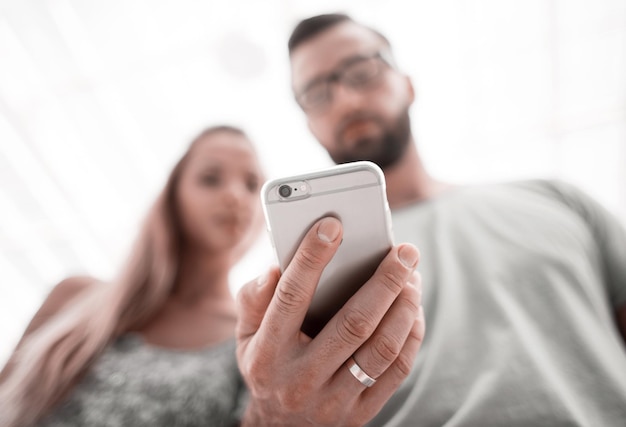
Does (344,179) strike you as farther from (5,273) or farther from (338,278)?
(5,273)

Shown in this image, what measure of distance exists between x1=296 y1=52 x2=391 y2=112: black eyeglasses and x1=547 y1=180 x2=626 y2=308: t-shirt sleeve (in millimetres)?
567

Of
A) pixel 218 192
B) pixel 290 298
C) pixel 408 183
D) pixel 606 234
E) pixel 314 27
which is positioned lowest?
pixel 606 234

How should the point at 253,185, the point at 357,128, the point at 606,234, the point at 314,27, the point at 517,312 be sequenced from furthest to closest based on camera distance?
the point at 253,185 → the point at 314,27 → the point at 357,128 → the point at 606,234 → the point at 517,312

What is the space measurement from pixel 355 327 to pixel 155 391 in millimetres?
607

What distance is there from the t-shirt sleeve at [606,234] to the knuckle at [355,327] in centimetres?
62

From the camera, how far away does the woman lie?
30.7 inches

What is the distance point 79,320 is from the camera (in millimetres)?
961

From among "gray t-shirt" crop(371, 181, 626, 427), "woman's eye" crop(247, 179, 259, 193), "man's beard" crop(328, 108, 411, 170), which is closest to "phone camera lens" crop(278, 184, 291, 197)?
"gray t-shirt" crop(371, 181, 626, 427)

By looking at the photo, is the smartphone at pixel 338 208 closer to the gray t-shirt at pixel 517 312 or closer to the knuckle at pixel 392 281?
the knuckle at pixel 392 281

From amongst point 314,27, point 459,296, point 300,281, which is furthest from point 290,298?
point 314,27

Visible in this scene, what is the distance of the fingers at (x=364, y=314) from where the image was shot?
438mm

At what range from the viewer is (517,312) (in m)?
0.66

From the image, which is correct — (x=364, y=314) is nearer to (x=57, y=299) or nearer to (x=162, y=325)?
(x=162, y=325)

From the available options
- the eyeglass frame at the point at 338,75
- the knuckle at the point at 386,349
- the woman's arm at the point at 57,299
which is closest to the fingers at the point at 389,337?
the knuckle at the point at 386,349
